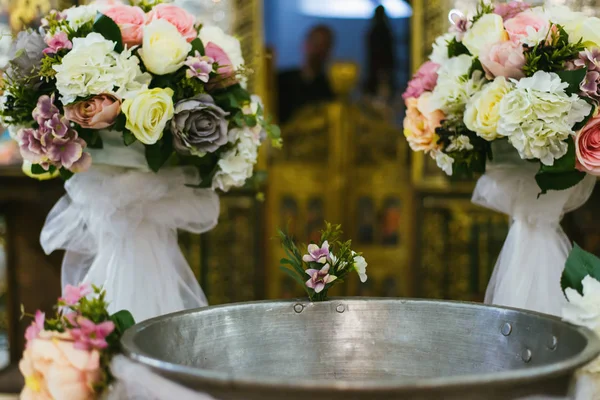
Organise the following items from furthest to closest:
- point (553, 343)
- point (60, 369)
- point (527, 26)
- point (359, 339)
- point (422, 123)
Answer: point (422, 123), point (527, 26), point (359, 339), point (553, 343), point (60, 369)

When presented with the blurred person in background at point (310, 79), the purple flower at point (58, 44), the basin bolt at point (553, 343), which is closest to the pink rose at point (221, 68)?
the purple flower at point (58, 44)

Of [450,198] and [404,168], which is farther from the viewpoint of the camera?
[404,168]

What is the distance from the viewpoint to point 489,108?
1545 millimetres

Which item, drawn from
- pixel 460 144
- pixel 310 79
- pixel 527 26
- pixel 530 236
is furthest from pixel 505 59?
pixel 310 79

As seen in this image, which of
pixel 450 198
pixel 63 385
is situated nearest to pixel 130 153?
pixel 63 385

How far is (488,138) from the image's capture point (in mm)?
1564

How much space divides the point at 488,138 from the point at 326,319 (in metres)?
0.60

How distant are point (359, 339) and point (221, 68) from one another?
29.7 inches

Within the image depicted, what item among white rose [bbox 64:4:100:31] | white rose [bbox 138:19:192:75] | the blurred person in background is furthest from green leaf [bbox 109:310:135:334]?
the blurred person in background

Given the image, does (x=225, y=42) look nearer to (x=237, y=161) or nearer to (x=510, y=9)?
→ (x=237, y=161)

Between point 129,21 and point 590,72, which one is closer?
point 590,72

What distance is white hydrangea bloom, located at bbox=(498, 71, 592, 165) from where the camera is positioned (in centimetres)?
146

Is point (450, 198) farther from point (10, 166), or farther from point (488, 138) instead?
point (488, 138)

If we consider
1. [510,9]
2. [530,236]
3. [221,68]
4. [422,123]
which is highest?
[510,9]
